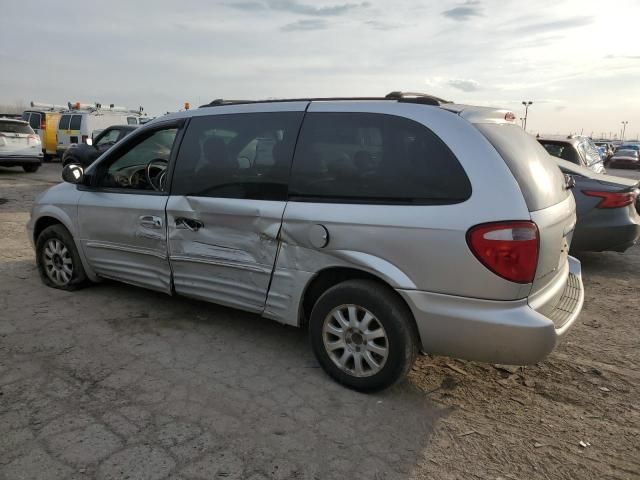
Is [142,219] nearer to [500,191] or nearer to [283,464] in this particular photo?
[283,464]

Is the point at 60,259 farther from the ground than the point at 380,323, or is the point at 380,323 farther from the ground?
the point at 380,323

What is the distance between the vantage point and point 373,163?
3061 mm

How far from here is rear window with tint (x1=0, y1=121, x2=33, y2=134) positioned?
48.1ft

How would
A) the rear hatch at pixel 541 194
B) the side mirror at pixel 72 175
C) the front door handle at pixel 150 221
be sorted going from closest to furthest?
the rear hatch at pixel 541 194 < the front door handle at pixel 150 221 < the side mirror at pixel 72 175

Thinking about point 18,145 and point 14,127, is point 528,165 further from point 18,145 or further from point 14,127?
point 14,127

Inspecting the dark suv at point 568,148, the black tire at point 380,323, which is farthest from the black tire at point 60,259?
the dark suv at point 568,148

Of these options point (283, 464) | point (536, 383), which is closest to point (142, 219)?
point (283, 464)

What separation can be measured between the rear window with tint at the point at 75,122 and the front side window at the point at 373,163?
18.1 metres

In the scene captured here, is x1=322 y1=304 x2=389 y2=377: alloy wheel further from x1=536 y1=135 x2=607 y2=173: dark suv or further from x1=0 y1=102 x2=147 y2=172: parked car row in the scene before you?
x1=0 y1=102 x2=147 y2=172: parked car row

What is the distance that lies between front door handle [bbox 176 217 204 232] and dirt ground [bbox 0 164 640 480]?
0.85 metres

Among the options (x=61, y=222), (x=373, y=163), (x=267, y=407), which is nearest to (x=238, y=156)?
(x=373, y=163)

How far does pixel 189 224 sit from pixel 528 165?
92.0 inches

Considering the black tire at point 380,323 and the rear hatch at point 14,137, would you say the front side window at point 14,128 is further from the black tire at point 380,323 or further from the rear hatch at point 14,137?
the black tire at point 380,323

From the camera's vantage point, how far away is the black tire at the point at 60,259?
15.7 ft
